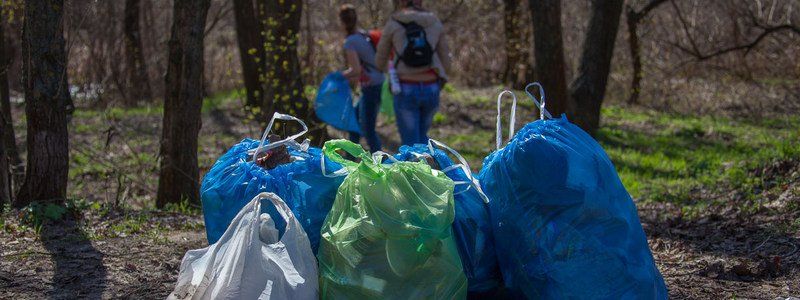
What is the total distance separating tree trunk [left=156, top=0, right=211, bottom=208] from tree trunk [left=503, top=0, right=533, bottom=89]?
7.63 meters

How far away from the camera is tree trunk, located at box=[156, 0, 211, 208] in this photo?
22.1 feet

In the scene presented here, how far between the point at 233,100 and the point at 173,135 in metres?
7.25

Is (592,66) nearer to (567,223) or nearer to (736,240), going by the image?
(736,240)

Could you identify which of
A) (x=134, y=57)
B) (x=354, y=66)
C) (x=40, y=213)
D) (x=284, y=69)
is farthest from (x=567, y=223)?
(x=134, y=57)

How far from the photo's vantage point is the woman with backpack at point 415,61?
7215 mm

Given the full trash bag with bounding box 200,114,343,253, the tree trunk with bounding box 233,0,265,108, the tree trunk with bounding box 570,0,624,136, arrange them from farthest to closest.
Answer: the tree trunk with bounding box 233,0,265,108, the tree trunk with bounding box 570,0,624,136, the full trash bag with bounding box 200,114,343,253

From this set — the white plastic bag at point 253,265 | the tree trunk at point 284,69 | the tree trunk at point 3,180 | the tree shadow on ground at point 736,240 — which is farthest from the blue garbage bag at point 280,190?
the tree trunk at point 284,69

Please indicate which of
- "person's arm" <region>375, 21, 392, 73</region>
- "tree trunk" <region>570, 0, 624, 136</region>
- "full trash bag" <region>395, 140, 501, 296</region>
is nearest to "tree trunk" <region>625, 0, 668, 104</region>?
"tree trunk" <region>570, 0, 624, 136</region>

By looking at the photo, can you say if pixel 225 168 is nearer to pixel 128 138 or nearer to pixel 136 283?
pixel 136 283

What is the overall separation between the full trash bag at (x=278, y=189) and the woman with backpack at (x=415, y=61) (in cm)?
337

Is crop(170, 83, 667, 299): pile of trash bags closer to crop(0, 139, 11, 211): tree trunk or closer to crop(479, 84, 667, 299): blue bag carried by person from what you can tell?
crop(479, 84, 667, 299): blue bag carried by person

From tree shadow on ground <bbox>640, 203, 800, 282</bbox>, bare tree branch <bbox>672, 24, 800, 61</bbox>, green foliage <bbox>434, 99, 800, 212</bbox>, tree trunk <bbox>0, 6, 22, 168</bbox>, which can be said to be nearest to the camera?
tree shadow on ground <bbox>640, 203, 800, 282</bbox>

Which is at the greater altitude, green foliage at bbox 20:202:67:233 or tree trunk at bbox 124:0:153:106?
tree trunk at bbox 124:0:153:106

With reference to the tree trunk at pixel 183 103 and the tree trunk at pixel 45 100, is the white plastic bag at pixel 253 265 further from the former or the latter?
the tree trunk at pixel 183 103
